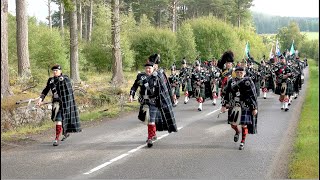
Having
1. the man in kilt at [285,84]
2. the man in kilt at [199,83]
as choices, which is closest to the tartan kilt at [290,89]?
the man in kilt at [285,84]

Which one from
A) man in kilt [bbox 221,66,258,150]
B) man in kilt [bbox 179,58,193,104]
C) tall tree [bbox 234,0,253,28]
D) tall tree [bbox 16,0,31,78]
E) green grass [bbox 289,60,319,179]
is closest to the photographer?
green grass [bbox 289,60,319,179]

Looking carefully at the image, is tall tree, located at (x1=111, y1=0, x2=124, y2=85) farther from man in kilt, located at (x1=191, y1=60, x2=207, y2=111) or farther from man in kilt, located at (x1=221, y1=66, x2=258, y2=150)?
man in kilt, located at (x1=221, y1=66, x2=258, y2=150)

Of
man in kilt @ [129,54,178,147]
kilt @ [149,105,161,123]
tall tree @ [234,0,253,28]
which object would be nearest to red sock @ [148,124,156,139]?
man in kilt @ [129,54,178,147]

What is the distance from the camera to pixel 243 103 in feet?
32.5

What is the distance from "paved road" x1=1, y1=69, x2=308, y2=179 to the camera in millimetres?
7570

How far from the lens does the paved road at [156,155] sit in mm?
7570

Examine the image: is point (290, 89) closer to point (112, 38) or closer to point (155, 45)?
point (112, 38)

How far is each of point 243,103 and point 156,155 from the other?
2.30 meters

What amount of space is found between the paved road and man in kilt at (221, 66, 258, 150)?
20.6 inches

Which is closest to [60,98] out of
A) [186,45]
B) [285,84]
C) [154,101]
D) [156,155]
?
[154,101]

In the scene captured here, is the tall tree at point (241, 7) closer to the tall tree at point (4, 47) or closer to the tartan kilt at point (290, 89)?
the tartan kilt at point (290, 89)

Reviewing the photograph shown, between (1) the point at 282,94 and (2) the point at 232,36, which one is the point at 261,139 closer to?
(1) the point at 282,94

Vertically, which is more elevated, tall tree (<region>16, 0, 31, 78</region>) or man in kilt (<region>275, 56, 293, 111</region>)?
tall tree (<region>16, 0, 31, 78</region>)

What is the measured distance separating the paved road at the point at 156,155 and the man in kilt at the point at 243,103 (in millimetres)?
523
